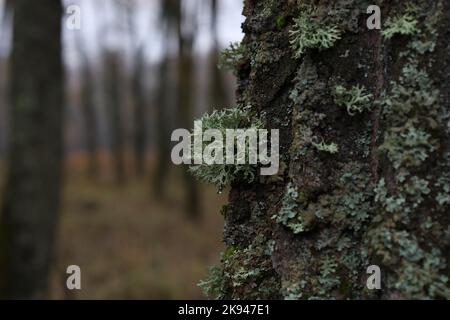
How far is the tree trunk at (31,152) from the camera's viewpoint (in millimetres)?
5926

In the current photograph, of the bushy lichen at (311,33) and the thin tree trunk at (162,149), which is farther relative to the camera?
the thin tree trunk at (162,149)

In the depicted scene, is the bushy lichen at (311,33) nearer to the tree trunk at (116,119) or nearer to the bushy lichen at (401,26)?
the bushy lichen at (401,26)

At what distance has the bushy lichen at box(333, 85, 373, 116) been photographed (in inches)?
60.6

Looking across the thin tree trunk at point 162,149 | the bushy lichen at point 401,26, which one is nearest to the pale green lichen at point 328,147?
the bushy lichen at point 401,26

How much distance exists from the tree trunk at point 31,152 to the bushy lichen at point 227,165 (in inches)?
187

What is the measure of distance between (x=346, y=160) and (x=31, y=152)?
5.39 meters

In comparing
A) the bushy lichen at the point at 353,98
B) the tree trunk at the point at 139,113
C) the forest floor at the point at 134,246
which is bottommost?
the forest floor at the point at 134,246

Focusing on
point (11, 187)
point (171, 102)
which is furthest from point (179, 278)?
point (171, 102)

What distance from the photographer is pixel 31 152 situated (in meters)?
6.24

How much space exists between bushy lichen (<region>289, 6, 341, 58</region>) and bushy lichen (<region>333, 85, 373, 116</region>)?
0.47 feet

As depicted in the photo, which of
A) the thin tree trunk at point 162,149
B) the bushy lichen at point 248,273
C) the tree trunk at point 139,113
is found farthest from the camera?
the tree trunk at point 139,113

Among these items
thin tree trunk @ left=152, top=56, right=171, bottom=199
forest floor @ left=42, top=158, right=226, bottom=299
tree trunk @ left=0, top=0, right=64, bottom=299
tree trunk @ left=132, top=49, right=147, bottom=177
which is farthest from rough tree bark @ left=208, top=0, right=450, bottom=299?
tree trunk @ left=132, top=49, right=147, bottom=177

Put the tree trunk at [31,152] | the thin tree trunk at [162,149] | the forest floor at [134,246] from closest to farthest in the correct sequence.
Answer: the tree trunk at [31,152] < the forest floor at [134,246] < the thin tree trunk at [162,149]

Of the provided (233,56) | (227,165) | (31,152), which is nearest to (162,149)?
(31,152)
